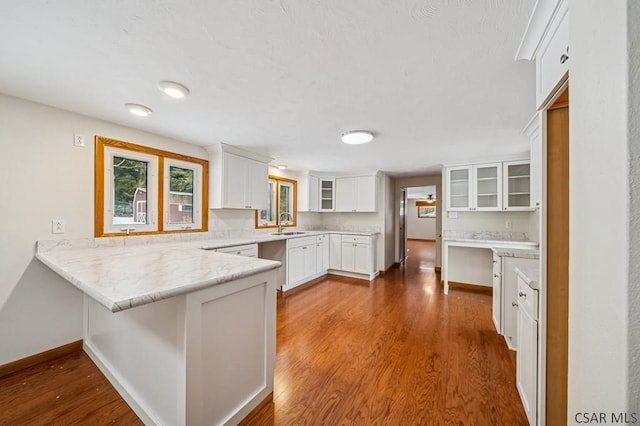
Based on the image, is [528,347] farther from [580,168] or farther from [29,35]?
[29,35]

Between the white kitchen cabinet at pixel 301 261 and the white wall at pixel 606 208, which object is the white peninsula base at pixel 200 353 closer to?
the white wall at pixel 606 208

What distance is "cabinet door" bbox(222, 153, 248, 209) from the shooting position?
331 cm

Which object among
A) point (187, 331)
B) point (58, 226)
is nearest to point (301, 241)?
point (58, 226)

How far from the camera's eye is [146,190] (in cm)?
277

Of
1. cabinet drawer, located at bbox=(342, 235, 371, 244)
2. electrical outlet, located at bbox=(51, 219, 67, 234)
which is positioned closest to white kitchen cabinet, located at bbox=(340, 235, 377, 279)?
cabinet drawer, located at bbox=(342, 235, 371, 244)

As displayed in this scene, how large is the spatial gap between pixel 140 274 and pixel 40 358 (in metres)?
1.82

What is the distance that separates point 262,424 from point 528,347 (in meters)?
1.63

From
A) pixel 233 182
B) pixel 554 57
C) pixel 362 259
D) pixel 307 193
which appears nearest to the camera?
pixel 554 57

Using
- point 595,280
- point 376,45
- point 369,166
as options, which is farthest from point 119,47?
point 369,166

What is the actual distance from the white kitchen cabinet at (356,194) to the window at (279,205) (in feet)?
3.33

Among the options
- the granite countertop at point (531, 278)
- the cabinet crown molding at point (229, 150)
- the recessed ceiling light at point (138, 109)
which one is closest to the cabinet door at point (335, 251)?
the cabinet crown molding at point (229, 150)

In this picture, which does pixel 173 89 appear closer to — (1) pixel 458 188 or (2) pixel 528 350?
(2) pixel 528 350

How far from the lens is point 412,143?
3133 mm

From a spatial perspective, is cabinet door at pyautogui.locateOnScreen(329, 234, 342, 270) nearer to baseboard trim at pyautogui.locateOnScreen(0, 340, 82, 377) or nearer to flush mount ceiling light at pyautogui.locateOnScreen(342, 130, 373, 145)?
flush mount ceiling light at pyautogui.locateOnScreen(342, 130, 373, 145)
